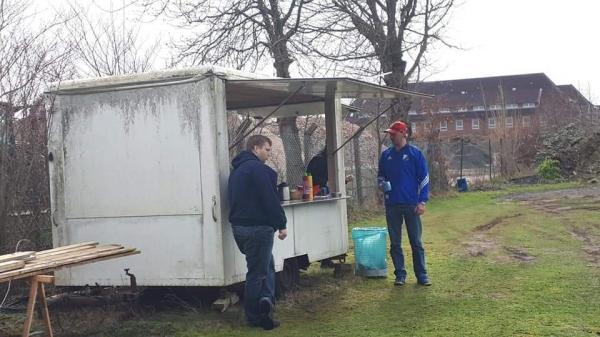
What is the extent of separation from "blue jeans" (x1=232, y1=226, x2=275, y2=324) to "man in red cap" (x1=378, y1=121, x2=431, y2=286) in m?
2.13

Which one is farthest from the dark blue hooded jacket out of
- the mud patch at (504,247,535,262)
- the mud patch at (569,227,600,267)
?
the mud patch at (569,227,600,267)

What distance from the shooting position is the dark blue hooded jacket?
5.88 m

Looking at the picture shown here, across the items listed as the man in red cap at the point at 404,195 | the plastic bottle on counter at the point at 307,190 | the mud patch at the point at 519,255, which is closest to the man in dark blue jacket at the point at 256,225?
the plastic bottle on counter at the point at 307,190

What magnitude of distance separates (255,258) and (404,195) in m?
2.31

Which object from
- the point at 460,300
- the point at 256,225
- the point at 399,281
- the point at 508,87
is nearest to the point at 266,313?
the point at 256,225

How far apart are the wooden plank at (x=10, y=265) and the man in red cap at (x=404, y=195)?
160 inches

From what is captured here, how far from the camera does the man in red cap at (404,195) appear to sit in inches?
297

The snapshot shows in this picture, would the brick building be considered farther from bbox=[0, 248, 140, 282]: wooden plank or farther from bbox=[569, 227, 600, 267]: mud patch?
bbox=[0, 248, 140, 282]: wooden plank

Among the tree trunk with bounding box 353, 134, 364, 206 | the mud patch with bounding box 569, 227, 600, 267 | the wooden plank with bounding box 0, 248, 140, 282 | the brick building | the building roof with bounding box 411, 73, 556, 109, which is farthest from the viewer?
the building roof with bounding box 411, 73, 556, 109

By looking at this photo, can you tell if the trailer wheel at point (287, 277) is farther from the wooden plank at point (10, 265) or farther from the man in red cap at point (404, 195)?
the wooden plank at point (10, 265)

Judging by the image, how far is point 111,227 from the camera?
21.6 ft

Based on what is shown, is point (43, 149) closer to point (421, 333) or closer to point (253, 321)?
point (253, 321)

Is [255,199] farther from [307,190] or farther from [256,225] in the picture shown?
[307,190]

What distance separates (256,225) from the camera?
5918 mm
